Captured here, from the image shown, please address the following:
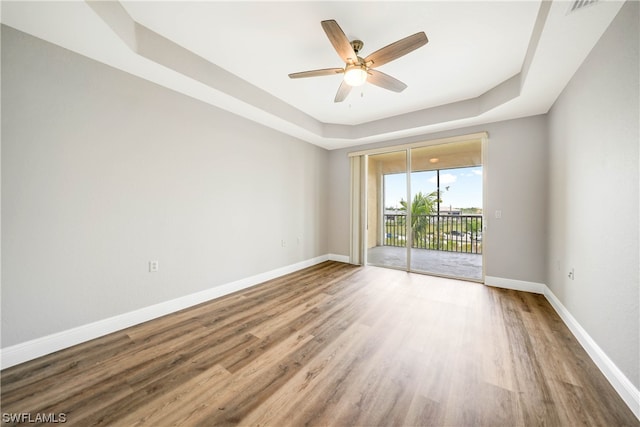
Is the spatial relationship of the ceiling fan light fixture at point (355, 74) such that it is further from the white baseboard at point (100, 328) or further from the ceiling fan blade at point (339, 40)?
the white baseboard at point (100, 328)

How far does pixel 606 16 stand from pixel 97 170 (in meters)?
3.99

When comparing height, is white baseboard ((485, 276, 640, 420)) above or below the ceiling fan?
below

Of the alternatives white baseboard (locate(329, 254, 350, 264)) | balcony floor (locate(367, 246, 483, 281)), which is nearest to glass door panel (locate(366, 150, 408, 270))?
balcony floor (locate(367, 246, 483, 281))

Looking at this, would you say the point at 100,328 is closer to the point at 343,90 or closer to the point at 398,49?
the point at 343,90

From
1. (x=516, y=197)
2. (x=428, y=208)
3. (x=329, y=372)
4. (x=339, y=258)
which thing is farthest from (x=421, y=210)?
(x=329, y=372)

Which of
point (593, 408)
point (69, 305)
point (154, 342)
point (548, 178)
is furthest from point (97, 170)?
point (548, 178)

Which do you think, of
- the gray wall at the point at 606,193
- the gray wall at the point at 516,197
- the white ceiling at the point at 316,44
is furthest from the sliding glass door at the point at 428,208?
the gray wall at the point at 606,193

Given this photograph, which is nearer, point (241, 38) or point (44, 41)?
point (44, 41)

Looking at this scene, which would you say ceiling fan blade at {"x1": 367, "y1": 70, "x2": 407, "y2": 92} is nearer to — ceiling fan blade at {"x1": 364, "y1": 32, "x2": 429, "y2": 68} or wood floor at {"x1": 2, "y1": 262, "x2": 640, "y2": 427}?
ceiling fan blade at {"x1": 364, "y1": 32, "x2": 429, "y2": 68}

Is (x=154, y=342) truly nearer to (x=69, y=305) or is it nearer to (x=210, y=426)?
(x=69, y=305)

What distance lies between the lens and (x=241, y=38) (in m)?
2.11

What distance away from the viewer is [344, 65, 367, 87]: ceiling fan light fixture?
2.06 metres

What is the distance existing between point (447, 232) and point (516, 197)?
8.51ft

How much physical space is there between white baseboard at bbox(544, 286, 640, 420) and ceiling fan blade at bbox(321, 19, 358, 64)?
2.84m
